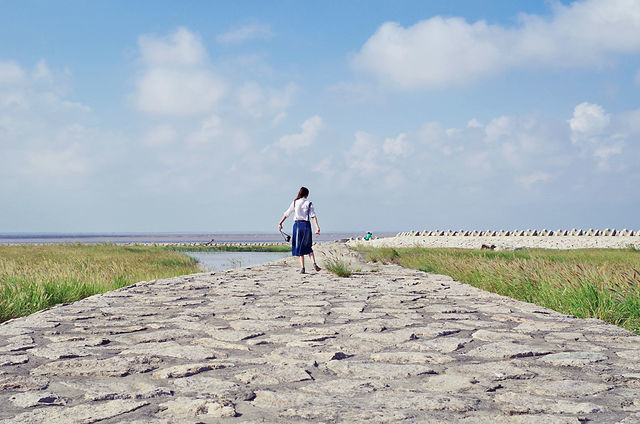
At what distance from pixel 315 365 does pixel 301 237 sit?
9311 mm

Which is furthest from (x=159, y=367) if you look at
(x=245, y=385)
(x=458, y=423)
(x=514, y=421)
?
(x=514, y=421)

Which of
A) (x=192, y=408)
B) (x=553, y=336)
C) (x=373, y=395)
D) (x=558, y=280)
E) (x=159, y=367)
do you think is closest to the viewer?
(x=192, y=408)

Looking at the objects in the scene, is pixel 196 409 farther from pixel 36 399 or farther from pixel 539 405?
pixel 539 405

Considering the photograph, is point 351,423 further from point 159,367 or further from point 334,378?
point 159,367

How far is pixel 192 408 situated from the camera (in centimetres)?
328

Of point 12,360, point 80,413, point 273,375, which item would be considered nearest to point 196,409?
point 80,413

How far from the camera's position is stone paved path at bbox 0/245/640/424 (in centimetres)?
329

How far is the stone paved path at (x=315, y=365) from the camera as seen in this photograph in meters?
3.29

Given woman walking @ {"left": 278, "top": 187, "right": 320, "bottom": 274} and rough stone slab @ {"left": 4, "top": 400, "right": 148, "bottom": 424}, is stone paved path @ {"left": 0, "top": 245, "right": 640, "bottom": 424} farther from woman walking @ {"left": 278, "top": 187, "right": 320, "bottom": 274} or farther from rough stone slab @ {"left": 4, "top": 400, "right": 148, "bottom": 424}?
woman walking @ {"left": 278, "top": 187, "right": 320, "bottom": 274}

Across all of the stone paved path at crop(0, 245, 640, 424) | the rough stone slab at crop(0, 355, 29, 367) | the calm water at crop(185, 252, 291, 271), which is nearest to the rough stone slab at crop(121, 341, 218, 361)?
the stone paved path at crop(0, 245, 640, 424)

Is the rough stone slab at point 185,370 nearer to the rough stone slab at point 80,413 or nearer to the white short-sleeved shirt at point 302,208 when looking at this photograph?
the rough stone slab at point 80,413

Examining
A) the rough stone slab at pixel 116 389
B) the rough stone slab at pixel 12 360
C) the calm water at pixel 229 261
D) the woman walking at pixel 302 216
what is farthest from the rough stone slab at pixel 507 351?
the calm water at pixel 229 261

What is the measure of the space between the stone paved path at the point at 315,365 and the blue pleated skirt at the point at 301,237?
581cm

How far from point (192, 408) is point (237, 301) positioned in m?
4.89
